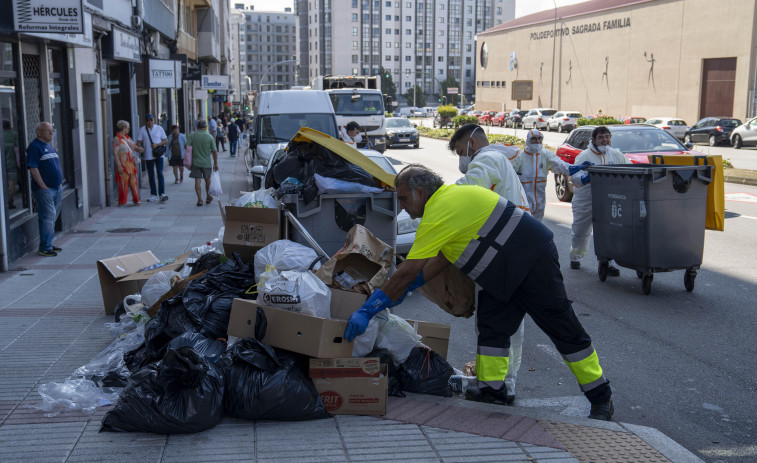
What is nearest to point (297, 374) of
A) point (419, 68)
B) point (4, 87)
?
point (4, 87)

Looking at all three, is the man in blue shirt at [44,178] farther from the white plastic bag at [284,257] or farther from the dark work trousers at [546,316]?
the dark work trousers at [546,316]

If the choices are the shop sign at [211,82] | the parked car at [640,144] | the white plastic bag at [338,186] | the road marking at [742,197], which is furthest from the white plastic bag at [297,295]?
the shop sign at [211,82]

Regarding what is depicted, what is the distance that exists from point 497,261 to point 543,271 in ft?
0.96

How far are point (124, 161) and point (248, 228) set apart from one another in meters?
9.85

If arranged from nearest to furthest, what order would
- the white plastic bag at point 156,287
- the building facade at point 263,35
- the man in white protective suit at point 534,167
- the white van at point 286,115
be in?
the white plastic bag at point 156,287, the man in white protective suit at point 534,167, the white van at point 286,115, the building facade at point 263,35

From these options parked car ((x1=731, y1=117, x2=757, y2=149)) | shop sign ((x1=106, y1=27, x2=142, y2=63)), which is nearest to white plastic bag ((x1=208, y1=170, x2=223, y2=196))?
shop sign ((x1=106, y1=27, x2=142, y2=63))

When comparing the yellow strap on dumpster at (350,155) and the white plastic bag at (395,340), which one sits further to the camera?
the yellow strap on dumpster at (350,155)

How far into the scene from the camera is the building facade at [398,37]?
460 ft

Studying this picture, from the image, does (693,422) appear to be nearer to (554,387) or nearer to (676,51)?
(554,387)

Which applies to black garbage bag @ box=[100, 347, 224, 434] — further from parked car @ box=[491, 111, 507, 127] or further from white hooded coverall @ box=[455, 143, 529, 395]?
parked car @ box=[491, 111, 507, 127]

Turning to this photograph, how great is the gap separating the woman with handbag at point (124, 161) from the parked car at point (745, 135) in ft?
90.9

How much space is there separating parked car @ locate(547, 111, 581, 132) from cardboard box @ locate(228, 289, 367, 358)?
50.0 meters

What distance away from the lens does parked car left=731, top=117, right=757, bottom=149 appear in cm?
3390

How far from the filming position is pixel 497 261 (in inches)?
181
